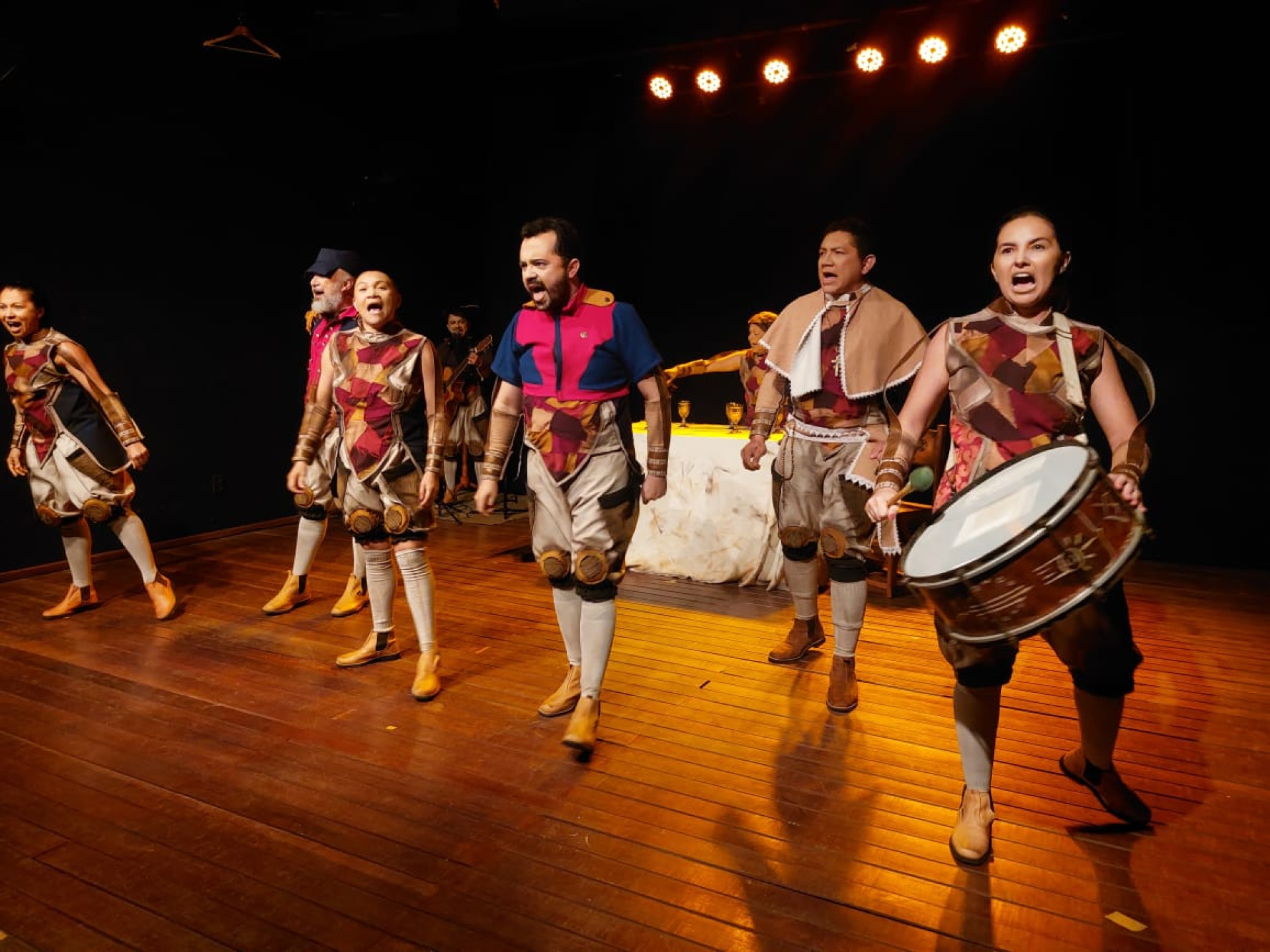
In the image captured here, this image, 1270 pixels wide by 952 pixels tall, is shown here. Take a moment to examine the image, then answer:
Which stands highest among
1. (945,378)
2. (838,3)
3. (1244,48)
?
(838,3)

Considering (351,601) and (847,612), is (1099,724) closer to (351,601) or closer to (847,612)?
(847,612)

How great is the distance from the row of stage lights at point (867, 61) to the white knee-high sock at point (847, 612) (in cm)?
420

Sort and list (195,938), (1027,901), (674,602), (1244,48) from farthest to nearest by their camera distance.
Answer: (1244,48) → (674,602) → (1027,901) → (195,938)

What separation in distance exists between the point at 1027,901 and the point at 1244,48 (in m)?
6.02

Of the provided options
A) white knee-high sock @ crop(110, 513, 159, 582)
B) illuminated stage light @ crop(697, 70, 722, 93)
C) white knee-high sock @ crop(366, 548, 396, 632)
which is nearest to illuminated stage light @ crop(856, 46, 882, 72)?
illuminated stage light @ crop(697, 70, 722, 93)

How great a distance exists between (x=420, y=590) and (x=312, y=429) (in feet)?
2.64

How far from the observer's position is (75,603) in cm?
413

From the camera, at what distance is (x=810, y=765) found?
2617 millimetres

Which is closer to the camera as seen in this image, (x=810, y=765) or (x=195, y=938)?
(x=195, y=938)

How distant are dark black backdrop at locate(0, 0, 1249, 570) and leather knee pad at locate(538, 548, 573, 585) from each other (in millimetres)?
4011

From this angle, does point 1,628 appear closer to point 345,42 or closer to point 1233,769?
point 345,42

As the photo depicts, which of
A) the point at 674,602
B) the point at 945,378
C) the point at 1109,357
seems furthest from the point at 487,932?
the point at 674,602

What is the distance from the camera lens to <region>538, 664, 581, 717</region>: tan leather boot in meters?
2.95

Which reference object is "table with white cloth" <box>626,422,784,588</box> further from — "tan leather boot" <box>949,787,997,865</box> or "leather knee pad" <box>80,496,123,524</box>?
"leather knee pad" <box>80,496,123,524</box>
